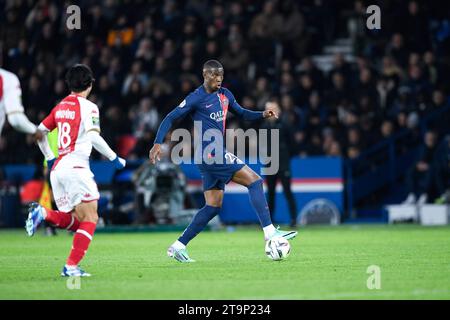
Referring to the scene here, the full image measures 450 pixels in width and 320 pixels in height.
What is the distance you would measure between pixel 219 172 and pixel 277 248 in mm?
1134

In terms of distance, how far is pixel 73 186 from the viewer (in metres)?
10.3

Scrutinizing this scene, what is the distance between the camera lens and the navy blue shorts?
12.2 m

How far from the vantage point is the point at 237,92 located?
23.5 meters

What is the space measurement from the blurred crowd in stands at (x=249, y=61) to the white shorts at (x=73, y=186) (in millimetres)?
12283

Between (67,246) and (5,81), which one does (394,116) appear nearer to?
(67,246)

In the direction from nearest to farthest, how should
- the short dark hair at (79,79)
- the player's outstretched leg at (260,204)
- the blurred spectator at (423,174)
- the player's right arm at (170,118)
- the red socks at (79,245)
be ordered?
1. the red socks at (79,245)
2. the short dark hair at (79,79)
3. the player's right arm at (170,118)
4. the player's outstretched leg at (260,204)
5. the blurred spectator at (423,174)

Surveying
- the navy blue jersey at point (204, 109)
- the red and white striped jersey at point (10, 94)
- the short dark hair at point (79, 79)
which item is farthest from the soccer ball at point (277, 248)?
the red and white striped jersey at point (10, 94)

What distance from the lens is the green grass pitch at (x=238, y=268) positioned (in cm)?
880

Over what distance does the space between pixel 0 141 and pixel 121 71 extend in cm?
347

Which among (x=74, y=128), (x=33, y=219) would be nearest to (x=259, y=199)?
(x=74, y=128)

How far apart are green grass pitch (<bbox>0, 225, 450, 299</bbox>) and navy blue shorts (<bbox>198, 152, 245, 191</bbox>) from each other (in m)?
0.94

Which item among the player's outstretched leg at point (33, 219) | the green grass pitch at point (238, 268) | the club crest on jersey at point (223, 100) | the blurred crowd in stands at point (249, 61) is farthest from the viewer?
the blurred crowd in stands at point (249, 61)

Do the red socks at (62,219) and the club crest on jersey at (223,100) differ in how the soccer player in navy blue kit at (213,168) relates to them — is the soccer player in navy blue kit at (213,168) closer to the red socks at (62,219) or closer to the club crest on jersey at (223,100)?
the club crest on jersey at (223,100)

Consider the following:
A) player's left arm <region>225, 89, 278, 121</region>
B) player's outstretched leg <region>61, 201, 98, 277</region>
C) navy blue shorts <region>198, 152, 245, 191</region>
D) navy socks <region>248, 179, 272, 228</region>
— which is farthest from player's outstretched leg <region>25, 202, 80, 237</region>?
player's left arm <region>225, 89, 278, 121</region>
